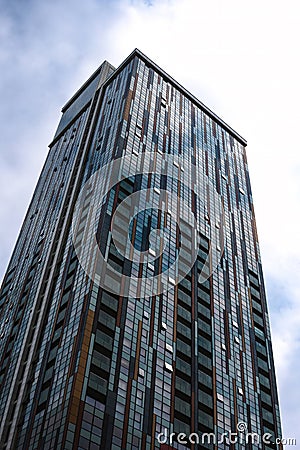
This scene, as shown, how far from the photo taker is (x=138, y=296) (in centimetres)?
7762

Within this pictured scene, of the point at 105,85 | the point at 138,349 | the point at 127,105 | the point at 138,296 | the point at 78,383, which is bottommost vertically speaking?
the point at 78,383

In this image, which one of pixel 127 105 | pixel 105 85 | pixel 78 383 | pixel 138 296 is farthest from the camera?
pixel 105 85

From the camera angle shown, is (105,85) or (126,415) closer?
(126,415)

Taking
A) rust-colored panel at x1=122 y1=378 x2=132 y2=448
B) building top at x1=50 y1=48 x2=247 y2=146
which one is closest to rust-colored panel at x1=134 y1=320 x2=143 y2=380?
Answer: rust-colored panel at x1=122 y1=378 x2=132 y2=448

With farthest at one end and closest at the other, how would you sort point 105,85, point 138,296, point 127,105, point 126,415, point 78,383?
point 105,85 < point 127,105 < point 138,296 < point 126,415 < point 78,383

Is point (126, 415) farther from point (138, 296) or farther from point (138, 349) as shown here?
point (138, 296)

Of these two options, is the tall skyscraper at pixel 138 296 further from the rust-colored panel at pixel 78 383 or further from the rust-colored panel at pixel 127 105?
the rust-colored panel at pixel 127 105

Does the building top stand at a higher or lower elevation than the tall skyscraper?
higher

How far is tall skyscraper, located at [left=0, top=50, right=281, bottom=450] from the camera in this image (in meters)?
66.3

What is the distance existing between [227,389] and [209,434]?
9.25 meters

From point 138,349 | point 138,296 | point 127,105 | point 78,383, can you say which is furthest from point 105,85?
point 78,383

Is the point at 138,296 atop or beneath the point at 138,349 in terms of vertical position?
atop

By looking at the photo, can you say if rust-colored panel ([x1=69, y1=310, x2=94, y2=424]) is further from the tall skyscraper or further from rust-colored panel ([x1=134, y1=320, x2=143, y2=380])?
rust-colored panel ([x1=134, y1=320, x2=143, y2=380])

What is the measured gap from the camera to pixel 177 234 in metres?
95.0
